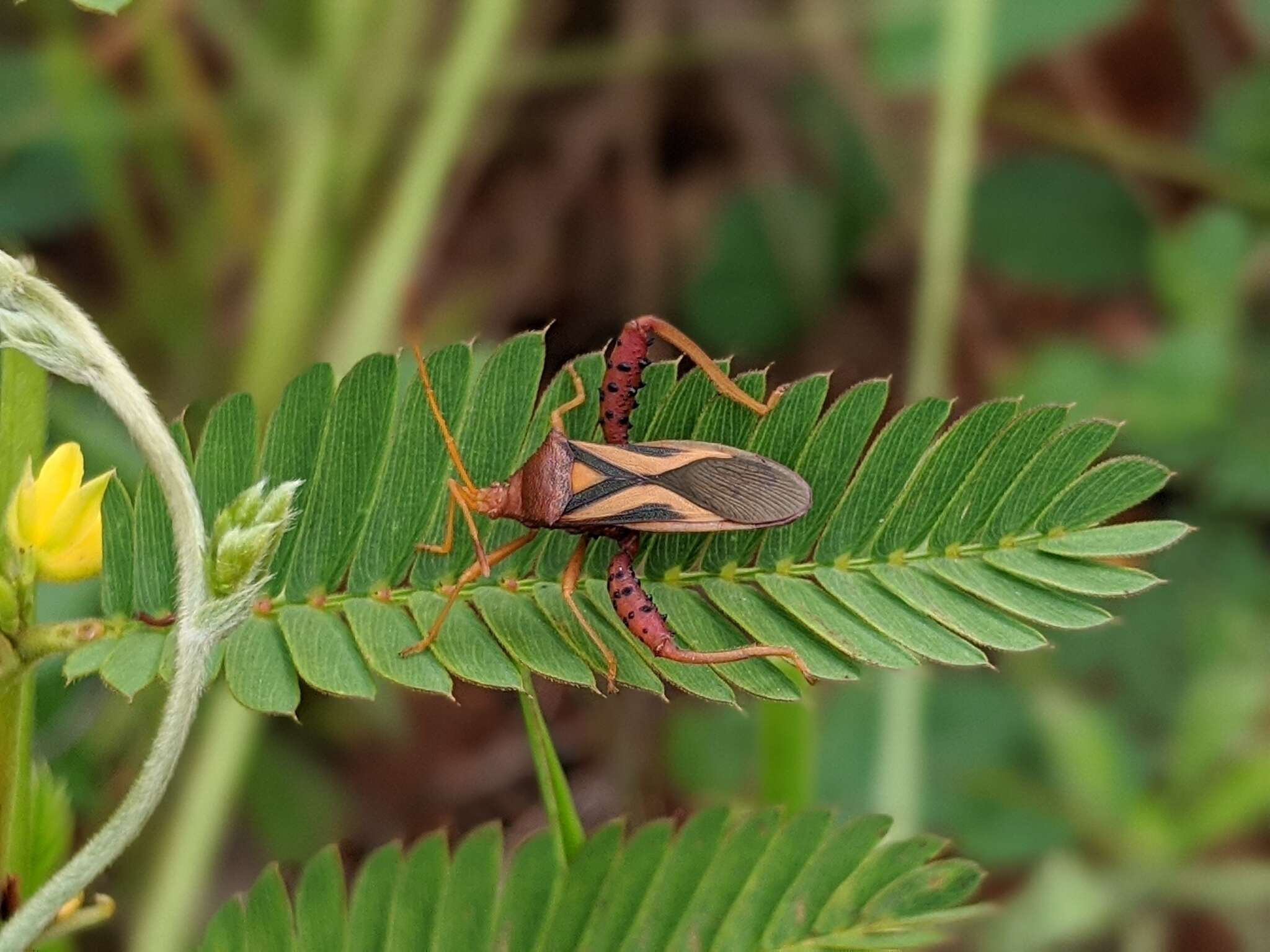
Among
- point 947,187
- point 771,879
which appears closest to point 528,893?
point 771,879

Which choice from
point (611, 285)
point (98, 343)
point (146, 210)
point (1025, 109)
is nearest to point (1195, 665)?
point (1025, 109)

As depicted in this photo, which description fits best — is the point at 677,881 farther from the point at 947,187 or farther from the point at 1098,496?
the point at 947,187

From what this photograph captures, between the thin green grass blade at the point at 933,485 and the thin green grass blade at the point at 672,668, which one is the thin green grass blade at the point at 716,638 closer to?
the thin green grass blade at the point at 672,668

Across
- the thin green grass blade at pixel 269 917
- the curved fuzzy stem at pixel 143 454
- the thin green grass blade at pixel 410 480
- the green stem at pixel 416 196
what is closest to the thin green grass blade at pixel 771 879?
the thin green grass blade at pixel 269 917


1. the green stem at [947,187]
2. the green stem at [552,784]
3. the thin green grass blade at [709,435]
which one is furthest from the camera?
the green stem at [947,187]

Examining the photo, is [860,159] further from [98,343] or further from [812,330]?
[98,343]

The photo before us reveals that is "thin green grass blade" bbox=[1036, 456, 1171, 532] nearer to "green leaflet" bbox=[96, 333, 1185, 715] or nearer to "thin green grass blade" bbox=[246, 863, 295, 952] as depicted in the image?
"green leaflet" bbox=[96, 333, 1185, 715]
